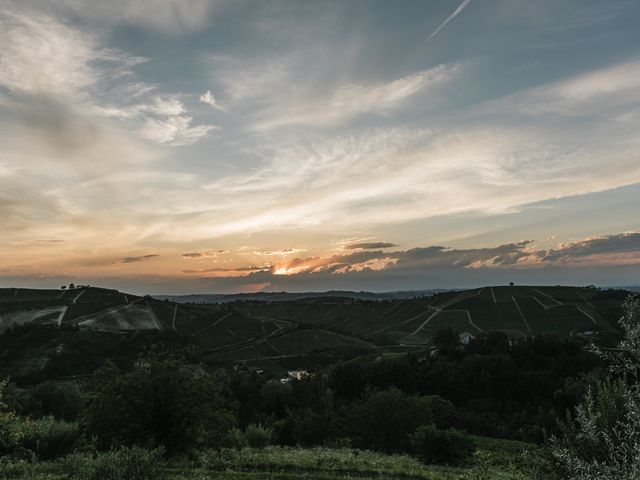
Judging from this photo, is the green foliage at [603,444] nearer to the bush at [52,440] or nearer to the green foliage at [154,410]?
the green foliage at [154,410]

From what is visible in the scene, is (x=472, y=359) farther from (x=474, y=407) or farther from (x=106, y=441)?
(x=106, y=441)

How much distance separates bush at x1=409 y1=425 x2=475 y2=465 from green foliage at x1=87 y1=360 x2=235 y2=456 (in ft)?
55.1

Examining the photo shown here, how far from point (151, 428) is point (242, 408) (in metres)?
54.9

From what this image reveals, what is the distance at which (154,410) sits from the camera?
27188mm

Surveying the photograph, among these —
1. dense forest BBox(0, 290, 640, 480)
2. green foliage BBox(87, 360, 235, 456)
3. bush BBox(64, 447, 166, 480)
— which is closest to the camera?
bush BBox(64, 447, 166, 480)

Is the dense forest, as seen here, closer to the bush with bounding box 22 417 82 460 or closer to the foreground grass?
the bush with bounding box 22 417 82 460

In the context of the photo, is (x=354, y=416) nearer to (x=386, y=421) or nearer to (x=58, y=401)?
(x=386, y=421)

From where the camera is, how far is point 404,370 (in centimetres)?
9838

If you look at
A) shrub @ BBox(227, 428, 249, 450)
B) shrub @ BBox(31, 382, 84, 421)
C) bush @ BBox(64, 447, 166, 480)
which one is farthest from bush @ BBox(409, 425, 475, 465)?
shrub @ BBox(31, 382, 84, 421)

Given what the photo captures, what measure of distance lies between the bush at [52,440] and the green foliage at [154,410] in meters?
6.62

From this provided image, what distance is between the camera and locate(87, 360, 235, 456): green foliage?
1045 inches

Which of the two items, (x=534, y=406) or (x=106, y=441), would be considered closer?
(x=106, y=441)

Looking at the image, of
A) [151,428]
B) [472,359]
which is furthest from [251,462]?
[472,359]

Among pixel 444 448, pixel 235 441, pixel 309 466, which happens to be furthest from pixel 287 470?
pixel 444 448
